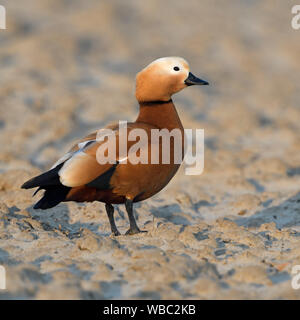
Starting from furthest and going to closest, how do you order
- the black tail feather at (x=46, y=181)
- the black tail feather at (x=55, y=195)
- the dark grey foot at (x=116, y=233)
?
the dark grey foot at (x=116, y=233), the black tail feather at (x=55, y=195), the black tail feather at (x=46, y=181)

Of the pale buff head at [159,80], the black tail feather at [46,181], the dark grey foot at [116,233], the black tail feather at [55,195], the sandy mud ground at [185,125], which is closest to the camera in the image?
the sandy mud ground at [185,125]

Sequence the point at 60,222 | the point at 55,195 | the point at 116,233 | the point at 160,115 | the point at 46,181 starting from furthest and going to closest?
the point at 60,222 < the point at 160,115 < the point at 116,233 < the point at 55,195 < the point at 46,181

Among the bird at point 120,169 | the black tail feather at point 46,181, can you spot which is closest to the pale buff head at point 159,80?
the bird at point 120,169

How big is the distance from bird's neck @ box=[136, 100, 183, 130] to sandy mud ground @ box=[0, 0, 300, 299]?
2.67 ft

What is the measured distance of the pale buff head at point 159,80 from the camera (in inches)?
219

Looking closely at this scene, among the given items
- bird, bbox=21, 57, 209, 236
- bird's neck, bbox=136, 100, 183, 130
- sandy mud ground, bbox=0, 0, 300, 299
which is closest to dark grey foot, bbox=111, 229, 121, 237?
bird, bbox=21, 57, 209, 236

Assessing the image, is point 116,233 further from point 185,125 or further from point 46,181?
point 185,125

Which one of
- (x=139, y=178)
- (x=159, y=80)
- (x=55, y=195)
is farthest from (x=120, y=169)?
(x=159, y=80)

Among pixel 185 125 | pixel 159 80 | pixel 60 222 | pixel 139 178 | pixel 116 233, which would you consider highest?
pixel 185 125

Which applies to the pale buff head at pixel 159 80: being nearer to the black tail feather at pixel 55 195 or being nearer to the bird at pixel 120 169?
the bird at pixel 120 169

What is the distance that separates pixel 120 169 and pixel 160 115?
2.48 feet

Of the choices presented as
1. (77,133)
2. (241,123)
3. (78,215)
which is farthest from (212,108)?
(78,215)

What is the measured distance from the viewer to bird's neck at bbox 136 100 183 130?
5.46m

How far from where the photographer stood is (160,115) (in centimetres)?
549
